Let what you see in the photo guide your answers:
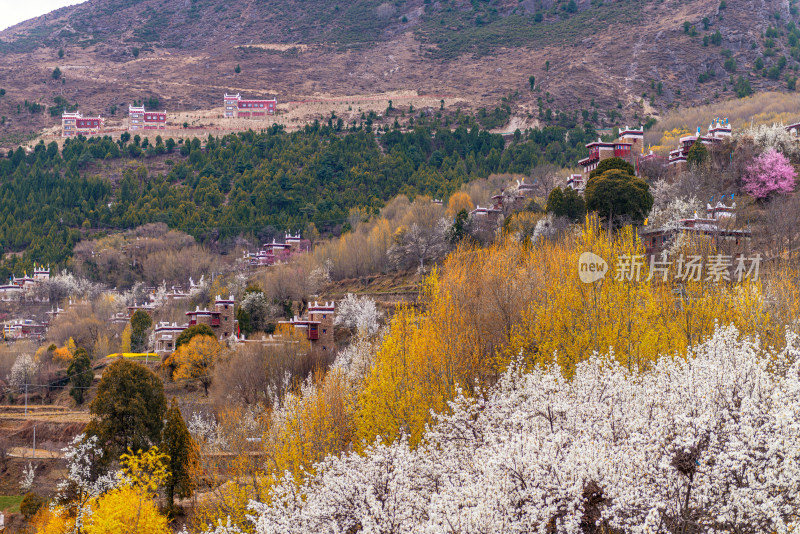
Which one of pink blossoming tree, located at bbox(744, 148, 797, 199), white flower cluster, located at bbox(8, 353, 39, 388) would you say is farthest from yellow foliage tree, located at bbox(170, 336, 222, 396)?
pink blossoming tree, located at bbox(744, 148, 797, 199)

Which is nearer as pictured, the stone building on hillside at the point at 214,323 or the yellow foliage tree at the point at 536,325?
the yellow foliage tree at the point at 536,325

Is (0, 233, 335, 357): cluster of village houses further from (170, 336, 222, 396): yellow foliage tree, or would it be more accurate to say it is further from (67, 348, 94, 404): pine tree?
(67, 348, 94, 404): pine tree

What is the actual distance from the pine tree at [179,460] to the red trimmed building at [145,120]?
120739 millimetres

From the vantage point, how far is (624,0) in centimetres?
18762

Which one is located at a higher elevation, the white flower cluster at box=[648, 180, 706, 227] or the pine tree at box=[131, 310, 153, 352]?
the white flower cluster at box=[648, 180, 706, 227]

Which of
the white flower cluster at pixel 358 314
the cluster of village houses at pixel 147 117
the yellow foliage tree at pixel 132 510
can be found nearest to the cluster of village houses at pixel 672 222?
the white flower cluster at pixel 358 314

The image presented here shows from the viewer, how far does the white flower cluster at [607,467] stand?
1603 centimetres

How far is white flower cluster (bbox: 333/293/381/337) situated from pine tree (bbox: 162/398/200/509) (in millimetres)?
21124

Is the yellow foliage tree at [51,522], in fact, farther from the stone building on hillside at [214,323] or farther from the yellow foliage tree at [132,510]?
the stone building on hillside at [214,323]

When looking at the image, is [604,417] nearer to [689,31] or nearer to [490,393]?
[490,393]

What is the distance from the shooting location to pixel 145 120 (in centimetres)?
15325

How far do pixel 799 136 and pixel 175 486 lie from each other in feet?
169

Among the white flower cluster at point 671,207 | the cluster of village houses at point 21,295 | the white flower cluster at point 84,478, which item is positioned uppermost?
the white flower cluster at point 671,207

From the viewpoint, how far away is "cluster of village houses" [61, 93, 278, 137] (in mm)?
151000
